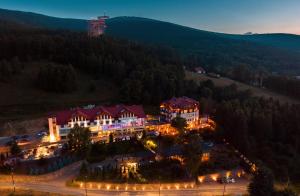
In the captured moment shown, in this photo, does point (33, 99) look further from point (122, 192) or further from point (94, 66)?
point (122, 192)

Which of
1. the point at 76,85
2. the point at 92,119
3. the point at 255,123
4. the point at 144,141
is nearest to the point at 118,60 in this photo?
the point at 76,85

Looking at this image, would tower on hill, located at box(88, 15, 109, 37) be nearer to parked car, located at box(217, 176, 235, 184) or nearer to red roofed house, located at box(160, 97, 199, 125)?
red roofed house, located at box(160, 97, 199, 125)

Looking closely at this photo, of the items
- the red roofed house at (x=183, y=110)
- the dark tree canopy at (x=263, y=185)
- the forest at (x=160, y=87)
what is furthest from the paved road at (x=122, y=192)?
the red roofed house at (x=183, y=110)

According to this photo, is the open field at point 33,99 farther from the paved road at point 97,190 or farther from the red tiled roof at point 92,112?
the paved road at point 97,190

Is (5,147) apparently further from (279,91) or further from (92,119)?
(279,91)

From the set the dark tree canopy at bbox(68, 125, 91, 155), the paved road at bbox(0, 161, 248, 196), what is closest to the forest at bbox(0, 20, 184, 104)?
the dark tree canopy at bbox(68, 125, 91, 155)

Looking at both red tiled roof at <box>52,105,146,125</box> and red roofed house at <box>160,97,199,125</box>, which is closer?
red tiled roof at <box>52,105,146,125</box>
